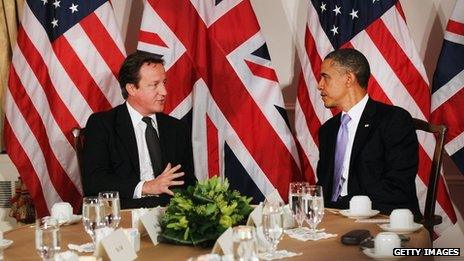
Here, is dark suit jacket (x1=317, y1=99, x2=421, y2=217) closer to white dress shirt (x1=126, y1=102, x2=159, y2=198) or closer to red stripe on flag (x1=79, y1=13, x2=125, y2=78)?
white dress shirt (x1=126, y1=102, x2=159, y2=198)

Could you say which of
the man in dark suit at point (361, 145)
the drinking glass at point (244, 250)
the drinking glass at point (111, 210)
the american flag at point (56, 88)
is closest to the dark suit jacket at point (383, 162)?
the man in dark suit at point (361, 145)

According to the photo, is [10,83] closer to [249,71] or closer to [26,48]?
[26,48]

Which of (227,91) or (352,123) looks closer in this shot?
(352,123)

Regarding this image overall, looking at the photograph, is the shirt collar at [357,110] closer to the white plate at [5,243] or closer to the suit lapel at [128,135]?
the suit lapel at [128,135]

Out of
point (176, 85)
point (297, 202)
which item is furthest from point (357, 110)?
point (297, 202)

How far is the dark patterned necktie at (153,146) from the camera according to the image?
393cm

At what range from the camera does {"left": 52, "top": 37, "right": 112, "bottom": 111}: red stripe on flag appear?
4500mm

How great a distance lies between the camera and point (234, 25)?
4543 millimetres

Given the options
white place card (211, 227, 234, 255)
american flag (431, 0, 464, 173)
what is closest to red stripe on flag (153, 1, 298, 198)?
american flag (431, 0, 464, 173)

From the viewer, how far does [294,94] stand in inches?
194

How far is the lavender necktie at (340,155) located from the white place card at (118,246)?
161 cm

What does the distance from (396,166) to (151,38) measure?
5.60ft

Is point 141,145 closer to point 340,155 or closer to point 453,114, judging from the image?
→ point 340,155

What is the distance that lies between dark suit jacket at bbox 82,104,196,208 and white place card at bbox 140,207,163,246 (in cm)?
105
